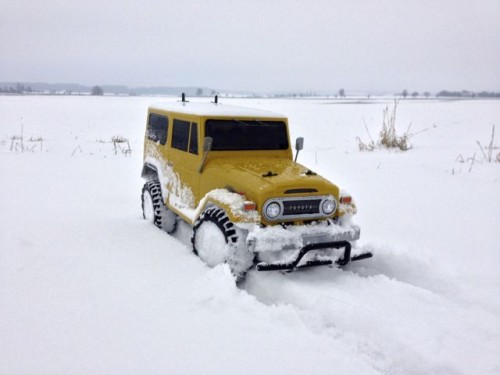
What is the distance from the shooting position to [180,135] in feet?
21.4

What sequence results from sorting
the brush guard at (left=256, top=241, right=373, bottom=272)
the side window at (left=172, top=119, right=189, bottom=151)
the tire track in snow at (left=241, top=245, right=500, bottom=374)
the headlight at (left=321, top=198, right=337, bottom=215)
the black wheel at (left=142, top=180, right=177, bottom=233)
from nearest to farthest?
the tire track in snow at (left=241, top=245, right=500, bottom=374) → the brush guard at (left=256, top=241, right=373, bottom=272) → the headlight at (left=321, top=198, right=337, bottom=215) → the side window at (left=172, top=119, right=189, bottom=151) → the black wheel at (left=142, top=180, right=177, bottom=233)

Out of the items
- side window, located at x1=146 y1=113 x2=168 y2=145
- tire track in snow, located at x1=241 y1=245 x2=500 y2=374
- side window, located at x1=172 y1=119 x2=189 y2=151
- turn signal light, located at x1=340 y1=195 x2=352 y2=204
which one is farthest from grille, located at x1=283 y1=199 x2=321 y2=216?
side window, located at x1=146 y1=113 x2=168 y2=145

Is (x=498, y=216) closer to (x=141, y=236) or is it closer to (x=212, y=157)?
(x=212, y=157)

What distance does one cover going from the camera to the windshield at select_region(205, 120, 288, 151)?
6.05 meters

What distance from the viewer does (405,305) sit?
14.6ft

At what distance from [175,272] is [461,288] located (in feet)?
10.8

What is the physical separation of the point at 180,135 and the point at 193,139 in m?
0.46

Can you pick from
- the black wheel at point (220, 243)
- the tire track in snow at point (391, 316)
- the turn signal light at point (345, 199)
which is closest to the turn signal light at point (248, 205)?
the black wheel at point (220, 243)

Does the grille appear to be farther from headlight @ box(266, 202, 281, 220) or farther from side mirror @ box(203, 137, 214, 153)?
side mirror @ box(203, 137, 214, 153)

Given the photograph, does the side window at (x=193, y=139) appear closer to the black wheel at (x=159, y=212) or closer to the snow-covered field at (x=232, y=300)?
the black wheel at (x=159, y=212)

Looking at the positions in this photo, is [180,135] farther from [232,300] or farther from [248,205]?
[232,300]

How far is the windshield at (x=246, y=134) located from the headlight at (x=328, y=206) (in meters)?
1.48

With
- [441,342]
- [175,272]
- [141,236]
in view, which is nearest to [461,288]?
[441,342]

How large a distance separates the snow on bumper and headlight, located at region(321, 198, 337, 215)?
167 mm
